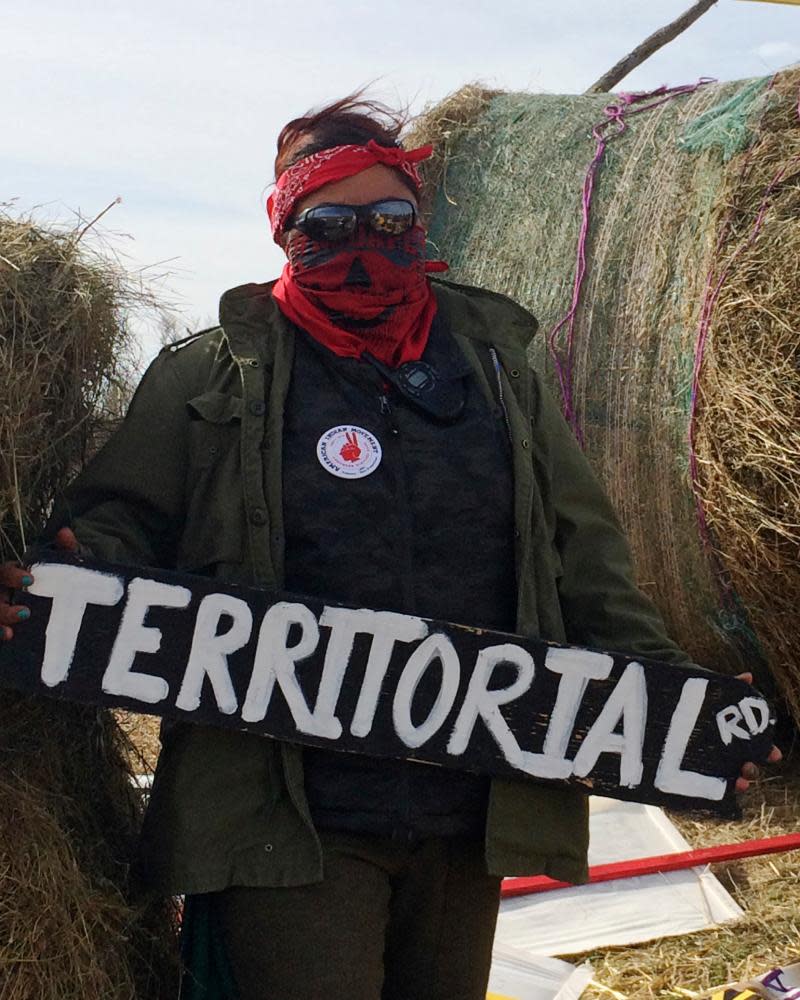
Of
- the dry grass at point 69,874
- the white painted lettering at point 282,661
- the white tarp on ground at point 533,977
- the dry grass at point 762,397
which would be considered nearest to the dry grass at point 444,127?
the dry grass at point 762,397

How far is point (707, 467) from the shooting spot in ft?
15.7

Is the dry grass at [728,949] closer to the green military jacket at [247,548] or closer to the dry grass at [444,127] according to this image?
the green military jacket at [247,548]

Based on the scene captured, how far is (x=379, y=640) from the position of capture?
239cm

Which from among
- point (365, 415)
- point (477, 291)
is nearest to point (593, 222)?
point (477, 291)

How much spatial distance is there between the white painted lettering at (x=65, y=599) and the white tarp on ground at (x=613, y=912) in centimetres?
190

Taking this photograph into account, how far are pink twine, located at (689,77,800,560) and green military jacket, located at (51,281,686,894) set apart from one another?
2.28 meters

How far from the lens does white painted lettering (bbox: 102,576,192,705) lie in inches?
92.0

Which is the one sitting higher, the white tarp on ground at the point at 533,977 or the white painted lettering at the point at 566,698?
the white painted lettering at the point at 566,698

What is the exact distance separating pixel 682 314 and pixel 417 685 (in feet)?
9.35

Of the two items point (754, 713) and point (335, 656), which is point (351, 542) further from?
point (754, 713)

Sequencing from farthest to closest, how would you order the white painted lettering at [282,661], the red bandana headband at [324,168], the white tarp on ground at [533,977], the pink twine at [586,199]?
the pink twine at [586,199]
the white tarp on ground at [533,977]
the red bandana headband at [324,168]
the white painted lettering at [282,661]

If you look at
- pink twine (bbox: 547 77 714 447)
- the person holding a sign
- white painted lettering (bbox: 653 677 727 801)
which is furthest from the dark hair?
pink twine (bbox: 547 77 714 447)

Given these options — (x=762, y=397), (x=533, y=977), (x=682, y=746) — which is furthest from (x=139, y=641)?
(x=762, y=397)

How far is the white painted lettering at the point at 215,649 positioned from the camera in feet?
7.72
